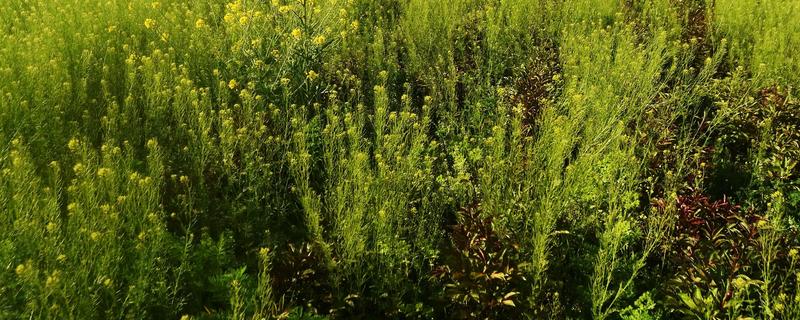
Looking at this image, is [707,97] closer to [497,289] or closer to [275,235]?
[497,289]

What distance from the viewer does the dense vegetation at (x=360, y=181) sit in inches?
82.0

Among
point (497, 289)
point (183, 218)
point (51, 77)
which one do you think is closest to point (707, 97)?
point (497, 289)

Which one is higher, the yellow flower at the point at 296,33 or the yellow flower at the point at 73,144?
the yellow flower at the point at 296,33

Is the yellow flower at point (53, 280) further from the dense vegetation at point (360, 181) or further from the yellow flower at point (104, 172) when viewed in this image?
the yellow flower at point (104, 172)

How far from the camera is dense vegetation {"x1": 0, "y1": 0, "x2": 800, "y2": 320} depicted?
2082mm

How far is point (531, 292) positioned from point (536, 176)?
69 centimetres

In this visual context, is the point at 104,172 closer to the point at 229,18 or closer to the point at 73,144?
the point at 73,144

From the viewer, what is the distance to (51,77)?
9.73 feet

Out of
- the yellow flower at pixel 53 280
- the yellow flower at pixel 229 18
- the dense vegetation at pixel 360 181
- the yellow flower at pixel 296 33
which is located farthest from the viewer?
the yellow flower at pixel 229 18

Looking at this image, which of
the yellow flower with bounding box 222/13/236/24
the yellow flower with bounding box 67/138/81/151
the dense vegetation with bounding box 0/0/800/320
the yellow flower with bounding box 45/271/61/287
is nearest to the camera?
the yellow flower with bounding box 45/271/61/287

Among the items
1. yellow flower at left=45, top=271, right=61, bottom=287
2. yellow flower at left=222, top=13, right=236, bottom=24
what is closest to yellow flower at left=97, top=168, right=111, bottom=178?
yellow flower at left=45, top=271, right=61, bottom=287

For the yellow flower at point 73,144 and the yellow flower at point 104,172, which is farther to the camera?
the yellow flower at point 73,144

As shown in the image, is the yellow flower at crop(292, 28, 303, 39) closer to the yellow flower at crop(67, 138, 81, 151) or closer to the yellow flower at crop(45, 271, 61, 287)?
the yellow flower at crop(67, 138, 81, 151)

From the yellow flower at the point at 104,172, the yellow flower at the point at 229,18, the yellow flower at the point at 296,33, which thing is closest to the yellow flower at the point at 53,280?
the yellow flower at the point at 104,172
